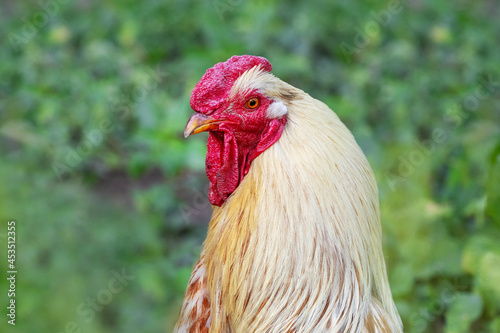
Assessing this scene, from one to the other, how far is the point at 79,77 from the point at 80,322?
335 centimetres

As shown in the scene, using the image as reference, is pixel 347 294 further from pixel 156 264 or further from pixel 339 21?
pixel 339 21

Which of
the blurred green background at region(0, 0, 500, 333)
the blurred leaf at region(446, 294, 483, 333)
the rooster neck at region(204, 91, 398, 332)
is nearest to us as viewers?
the rooster neck at region(204, 91, 398, 332)

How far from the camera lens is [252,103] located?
8.33 ft

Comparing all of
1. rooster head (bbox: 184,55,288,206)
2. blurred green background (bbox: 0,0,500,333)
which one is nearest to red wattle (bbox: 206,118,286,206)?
rooster head (bbox: 184,55,288,206)

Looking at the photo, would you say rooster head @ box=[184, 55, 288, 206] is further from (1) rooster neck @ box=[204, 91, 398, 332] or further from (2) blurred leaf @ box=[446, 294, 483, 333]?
(2) blurred leaf @ box=[446, 294, 483, 333]

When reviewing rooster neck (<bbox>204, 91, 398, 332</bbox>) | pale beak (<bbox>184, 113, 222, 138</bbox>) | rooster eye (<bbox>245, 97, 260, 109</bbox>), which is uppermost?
rooster eye (<bbox>245, 97, 260, 109</bbox>)

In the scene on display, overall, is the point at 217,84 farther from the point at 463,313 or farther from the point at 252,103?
the point at 463,313

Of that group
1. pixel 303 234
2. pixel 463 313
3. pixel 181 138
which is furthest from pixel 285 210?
pixel 181 138

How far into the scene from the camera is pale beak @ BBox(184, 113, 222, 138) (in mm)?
2539

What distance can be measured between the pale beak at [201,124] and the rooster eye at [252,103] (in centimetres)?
13

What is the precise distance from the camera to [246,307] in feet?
8.39

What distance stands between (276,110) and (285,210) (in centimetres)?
40

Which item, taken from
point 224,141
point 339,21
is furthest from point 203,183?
point 224,141

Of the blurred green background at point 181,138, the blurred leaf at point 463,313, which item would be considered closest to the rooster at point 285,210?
the blurred leaf at point 463,313
